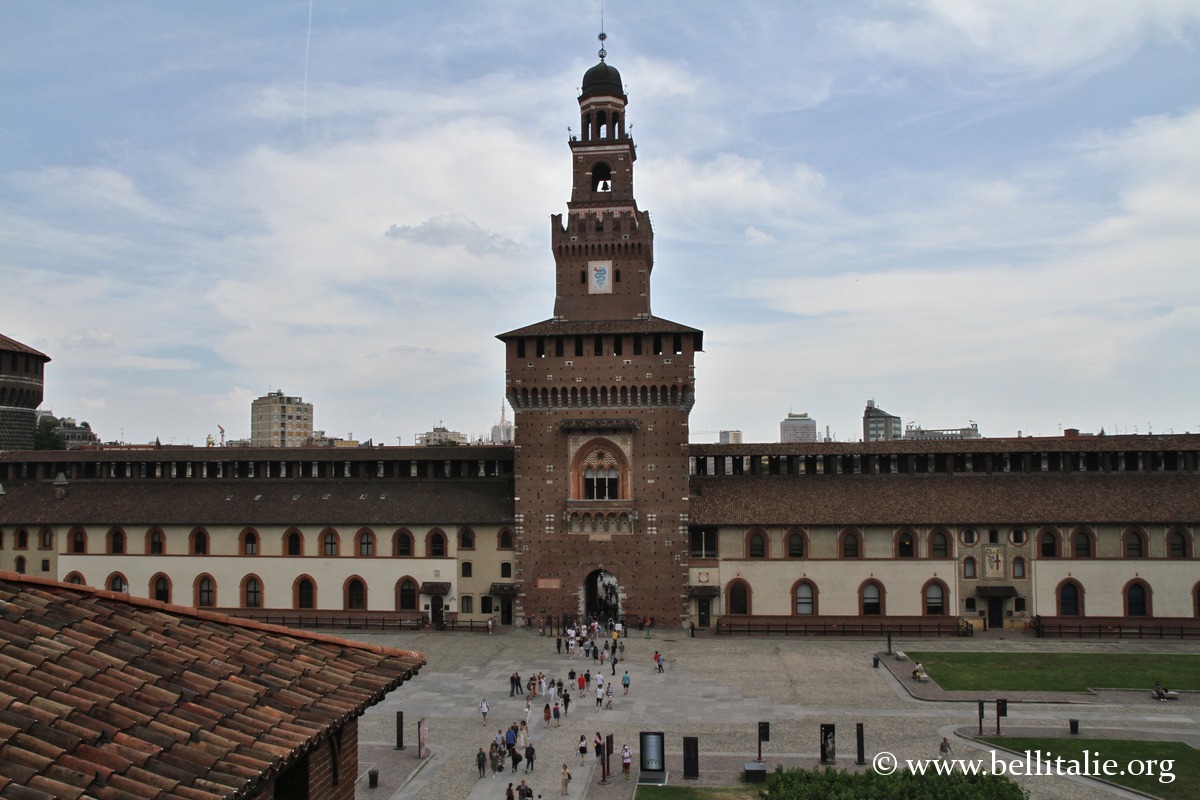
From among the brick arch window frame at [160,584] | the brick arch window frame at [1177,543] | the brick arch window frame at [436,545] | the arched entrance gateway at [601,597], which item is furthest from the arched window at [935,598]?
the brick arch window frame at [160,584]

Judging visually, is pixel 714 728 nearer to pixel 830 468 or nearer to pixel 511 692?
pixel 511 692

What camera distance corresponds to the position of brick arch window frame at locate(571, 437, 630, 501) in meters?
62.3

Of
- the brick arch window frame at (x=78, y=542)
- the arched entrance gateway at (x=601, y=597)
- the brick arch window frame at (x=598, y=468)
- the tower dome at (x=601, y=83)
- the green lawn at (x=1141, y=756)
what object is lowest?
the green lawn at (x=1141, y=756)

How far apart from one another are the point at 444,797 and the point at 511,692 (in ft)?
43.7

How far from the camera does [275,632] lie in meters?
13.8

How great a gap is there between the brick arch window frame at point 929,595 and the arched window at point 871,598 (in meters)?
2.53

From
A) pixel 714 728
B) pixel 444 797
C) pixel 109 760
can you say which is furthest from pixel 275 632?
pixel 714 728

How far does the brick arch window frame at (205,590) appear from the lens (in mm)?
64625

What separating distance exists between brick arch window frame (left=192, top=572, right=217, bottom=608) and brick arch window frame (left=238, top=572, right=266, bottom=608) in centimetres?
199

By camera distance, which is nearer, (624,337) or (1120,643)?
(1120,643)

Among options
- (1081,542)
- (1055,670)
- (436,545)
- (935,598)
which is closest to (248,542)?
(436,545)

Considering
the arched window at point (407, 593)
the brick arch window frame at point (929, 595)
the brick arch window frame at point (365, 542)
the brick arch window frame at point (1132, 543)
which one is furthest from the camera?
the brick arch window frame at point (365, 542)

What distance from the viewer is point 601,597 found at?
2507 inches

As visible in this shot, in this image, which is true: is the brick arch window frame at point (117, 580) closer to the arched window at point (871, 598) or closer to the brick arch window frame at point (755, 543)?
the brick arch window frame at point (755, 543)
